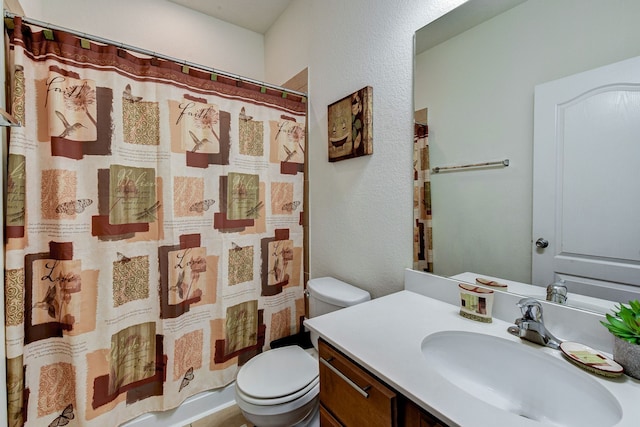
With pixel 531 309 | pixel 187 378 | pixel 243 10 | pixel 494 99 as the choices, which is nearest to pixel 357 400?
pixel 531 309

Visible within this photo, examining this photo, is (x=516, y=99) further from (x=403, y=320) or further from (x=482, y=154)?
(x=403, y=320)

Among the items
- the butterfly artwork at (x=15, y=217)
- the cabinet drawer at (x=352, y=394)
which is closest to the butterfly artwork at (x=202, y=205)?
the butterfly artwork at (x=15, y=217)

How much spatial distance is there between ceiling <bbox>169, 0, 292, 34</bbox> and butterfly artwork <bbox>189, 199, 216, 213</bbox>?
1.56m

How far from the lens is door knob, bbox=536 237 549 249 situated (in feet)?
2.92

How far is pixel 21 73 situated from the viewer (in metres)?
1.12

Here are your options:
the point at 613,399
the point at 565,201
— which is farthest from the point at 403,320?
the point at 565,201

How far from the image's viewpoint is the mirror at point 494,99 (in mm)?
794

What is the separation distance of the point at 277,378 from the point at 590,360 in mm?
1137

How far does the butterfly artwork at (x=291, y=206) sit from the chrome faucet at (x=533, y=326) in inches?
54.5

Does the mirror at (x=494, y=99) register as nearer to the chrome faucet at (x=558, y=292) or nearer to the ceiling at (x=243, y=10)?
the chrome faucet at (x=558, y=292)

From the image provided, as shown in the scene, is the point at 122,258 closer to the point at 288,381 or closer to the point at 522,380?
the point at 288,381

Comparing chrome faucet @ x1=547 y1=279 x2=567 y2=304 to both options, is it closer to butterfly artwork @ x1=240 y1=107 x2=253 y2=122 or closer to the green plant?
the green plant

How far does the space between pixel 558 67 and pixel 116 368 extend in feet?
7.26

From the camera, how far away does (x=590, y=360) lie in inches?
26.5
